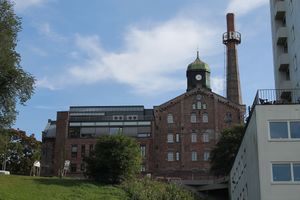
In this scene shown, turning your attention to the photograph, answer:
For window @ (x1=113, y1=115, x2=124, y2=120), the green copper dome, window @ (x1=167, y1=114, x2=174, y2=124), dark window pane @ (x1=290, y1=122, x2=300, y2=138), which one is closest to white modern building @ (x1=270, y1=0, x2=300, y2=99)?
dark window pane @ (x1=290, y1=122, x2=300, y2=138)

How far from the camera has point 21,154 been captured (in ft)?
310

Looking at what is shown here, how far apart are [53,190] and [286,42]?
27970mm

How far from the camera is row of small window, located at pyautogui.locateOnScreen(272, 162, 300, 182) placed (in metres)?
32.2

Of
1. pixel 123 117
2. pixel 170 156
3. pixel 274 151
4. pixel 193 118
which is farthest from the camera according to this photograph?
pixel 123 117

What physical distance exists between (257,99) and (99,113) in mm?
79656

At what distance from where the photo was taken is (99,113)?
112875mm

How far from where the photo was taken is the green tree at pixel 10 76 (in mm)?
49125

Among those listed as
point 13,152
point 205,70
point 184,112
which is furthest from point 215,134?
point 13,152

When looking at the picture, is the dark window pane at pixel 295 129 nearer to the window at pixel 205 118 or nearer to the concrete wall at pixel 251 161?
the concrete wall at pixel 251 161

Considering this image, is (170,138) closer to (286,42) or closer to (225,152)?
(225,152)

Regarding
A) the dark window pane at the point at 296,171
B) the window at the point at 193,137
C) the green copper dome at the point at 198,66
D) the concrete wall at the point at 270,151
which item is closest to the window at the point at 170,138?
the window at the point at 193,137

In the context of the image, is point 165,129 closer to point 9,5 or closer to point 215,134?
point 215,134

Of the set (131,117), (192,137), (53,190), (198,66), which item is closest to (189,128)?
(192,137)

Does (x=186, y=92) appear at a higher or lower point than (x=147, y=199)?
higher
